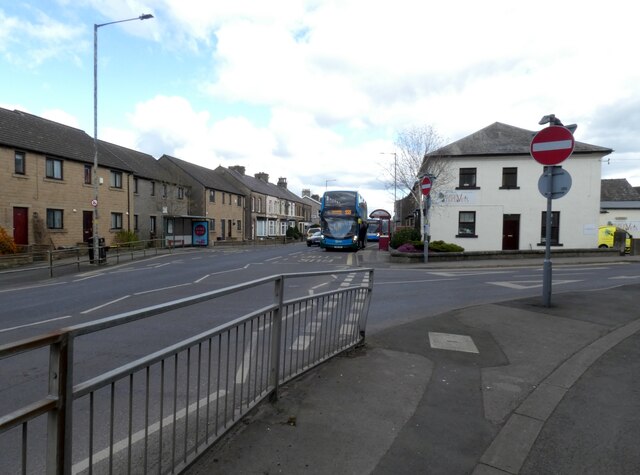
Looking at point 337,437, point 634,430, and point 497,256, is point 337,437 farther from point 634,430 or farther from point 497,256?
point 497,256

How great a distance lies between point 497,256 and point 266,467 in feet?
70.8

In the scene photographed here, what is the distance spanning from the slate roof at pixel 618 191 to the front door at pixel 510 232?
24.8 metres

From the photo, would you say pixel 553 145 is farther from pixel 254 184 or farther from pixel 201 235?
pixel 254 184

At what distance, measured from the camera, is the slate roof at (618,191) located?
43875 mm

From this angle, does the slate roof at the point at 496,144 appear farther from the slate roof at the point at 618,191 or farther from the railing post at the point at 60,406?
the railing post at the point at 60,406

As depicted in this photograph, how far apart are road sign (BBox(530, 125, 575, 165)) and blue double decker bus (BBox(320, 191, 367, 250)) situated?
22.7 m

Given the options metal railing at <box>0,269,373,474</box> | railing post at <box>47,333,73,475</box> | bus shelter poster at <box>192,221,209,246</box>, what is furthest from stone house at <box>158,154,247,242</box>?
railing post at <box>47,333,73,475</box>

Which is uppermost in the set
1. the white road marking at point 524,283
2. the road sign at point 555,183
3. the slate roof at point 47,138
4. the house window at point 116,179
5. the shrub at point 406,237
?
the slate roof at point 47,138

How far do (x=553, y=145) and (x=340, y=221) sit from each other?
2334cm

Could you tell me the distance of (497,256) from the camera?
72.6ft

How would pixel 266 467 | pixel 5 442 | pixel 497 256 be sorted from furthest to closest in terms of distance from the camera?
pixel 497 256 < pixel 5 442 < pixel 266 467

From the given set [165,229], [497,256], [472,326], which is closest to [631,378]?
[472,326]

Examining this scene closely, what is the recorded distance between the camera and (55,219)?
2525 centimetres

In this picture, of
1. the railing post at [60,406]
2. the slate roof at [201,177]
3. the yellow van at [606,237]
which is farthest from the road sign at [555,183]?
the slate roof at [201,177]
